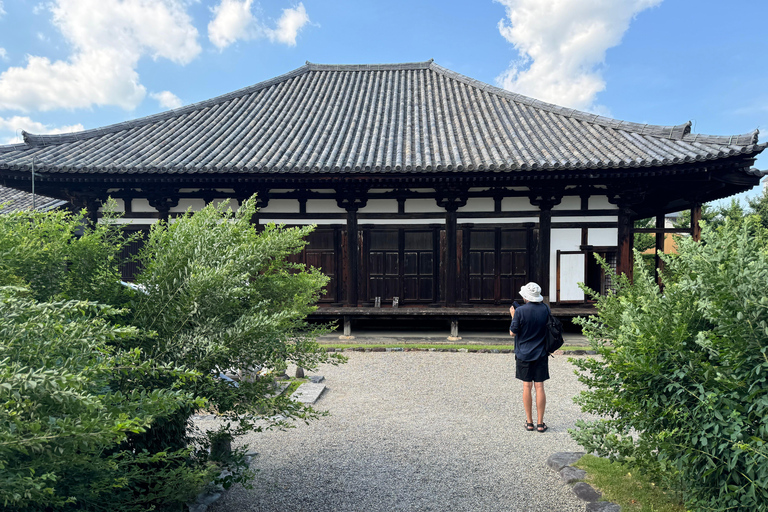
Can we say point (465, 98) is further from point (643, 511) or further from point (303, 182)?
point (643, 511)

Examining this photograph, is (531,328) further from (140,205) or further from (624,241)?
(140,205)

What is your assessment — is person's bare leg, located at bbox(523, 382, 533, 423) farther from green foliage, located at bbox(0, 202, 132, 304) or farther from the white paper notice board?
the white paper notice board

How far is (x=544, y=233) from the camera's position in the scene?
10461mm

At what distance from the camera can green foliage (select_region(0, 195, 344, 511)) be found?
1963 mm

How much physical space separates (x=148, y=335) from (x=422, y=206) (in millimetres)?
8820

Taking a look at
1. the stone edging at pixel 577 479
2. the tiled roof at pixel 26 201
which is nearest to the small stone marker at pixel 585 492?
the stone edging at pixel 577 479

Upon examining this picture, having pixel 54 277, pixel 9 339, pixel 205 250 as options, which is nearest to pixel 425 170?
pixel 205 250

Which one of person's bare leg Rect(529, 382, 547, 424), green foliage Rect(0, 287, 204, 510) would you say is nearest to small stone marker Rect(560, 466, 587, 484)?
person's bare leg Rect(529, 382, 547, 424)

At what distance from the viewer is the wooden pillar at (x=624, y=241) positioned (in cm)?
1027

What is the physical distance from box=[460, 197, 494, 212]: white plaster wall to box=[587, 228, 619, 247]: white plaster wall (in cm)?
266

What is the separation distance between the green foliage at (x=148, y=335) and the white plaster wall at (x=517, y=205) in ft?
26.8

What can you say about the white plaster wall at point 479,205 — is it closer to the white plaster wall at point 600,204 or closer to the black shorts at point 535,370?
the white plaster wall at point 600,204

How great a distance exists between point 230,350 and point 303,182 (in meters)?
7.77

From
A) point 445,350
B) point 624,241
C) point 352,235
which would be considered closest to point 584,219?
point 624,241
